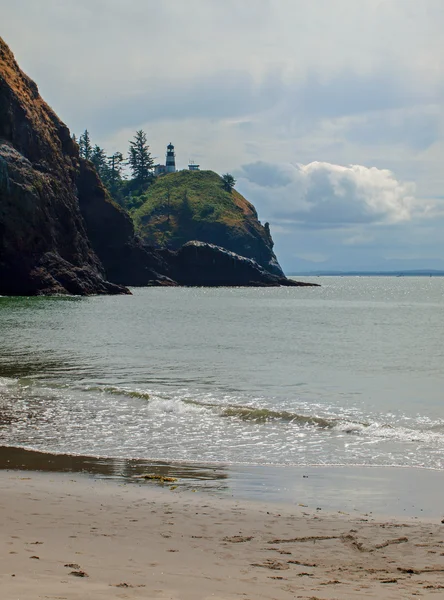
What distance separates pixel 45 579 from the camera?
22.5 ft

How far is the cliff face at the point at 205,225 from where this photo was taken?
586 feet

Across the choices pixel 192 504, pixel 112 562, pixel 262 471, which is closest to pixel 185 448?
pixel 262 471

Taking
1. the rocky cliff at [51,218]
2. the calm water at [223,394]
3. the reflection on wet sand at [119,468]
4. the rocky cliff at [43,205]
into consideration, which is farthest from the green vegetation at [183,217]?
the reflection on wet sand at [119,468]

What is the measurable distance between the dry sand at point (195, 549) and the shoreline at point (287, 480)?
21.0 inches

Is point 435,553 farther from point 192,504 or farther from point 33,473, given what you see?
point 33,473

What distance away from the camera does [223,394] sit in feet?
75.6

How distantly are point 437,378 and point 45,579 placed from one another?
74.8ft

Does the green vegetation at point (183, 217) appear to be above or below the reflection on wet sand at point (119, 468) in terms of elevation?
above

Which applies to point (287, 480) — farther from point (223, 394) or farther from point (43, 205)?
point (43, 205)

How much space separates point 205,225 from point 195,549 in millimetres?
175242

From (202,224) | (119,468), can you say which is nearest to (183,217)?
(202,224)

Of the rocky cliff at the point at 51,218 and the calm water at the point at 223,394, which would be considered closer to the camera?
the calm water at the point at 223,394

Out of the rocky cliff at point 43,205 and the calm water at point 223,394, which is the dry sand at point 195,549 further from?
the rocky cliff at point 43,205

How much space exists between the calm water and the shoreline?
26.5 inches
